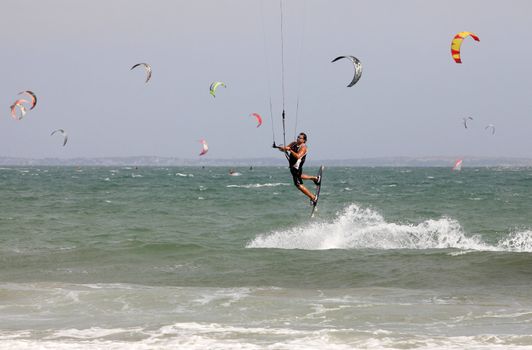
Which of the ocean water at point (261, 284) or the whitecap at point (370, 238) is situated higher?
the ocean water at point (261, 284)

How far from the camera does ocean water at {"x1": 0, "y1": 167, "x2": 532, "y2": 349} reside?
362 inches

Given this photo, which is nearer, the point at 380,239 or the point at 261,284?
the point at 261,284

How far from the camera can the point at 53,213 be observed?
28.8 metres

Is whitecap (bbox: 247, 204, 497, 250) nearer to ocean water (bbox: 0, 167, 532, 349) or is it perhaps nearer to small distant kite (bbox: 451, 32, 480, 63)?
ocean water (bbox: 0, 167, 532, 349)

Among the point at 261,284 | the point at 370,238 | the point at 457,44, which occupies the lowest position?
the point at 370,238

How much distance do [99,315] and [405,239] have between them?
35.8 ft

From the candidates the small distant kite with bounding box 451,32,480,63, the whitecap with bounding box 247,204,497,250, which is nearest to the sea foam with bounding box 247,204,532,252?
the whitecap with bounding box 247,204,497,250

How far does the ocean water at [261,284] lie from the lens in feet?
30.1

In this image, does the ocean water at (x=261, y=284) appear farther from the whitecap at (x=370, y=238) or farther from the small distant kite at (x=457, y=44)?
the small distant kite at (x=457, y=44)

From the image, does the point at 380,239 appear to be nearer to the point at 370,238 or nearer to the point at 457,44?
the point at 370,238

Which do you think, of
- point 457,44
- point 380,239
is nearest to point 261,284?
point 380,239

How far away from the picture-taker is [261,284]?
13.6 meters

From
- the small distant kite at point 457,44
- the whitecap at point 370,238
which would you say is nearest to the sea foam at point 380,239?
the whitecap at point 370,238

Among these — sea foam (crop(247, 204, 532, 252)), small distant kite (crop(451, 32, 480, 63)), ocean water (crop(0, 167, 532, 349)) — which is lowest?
sea foam (crop(247, 204, 532, 252))
